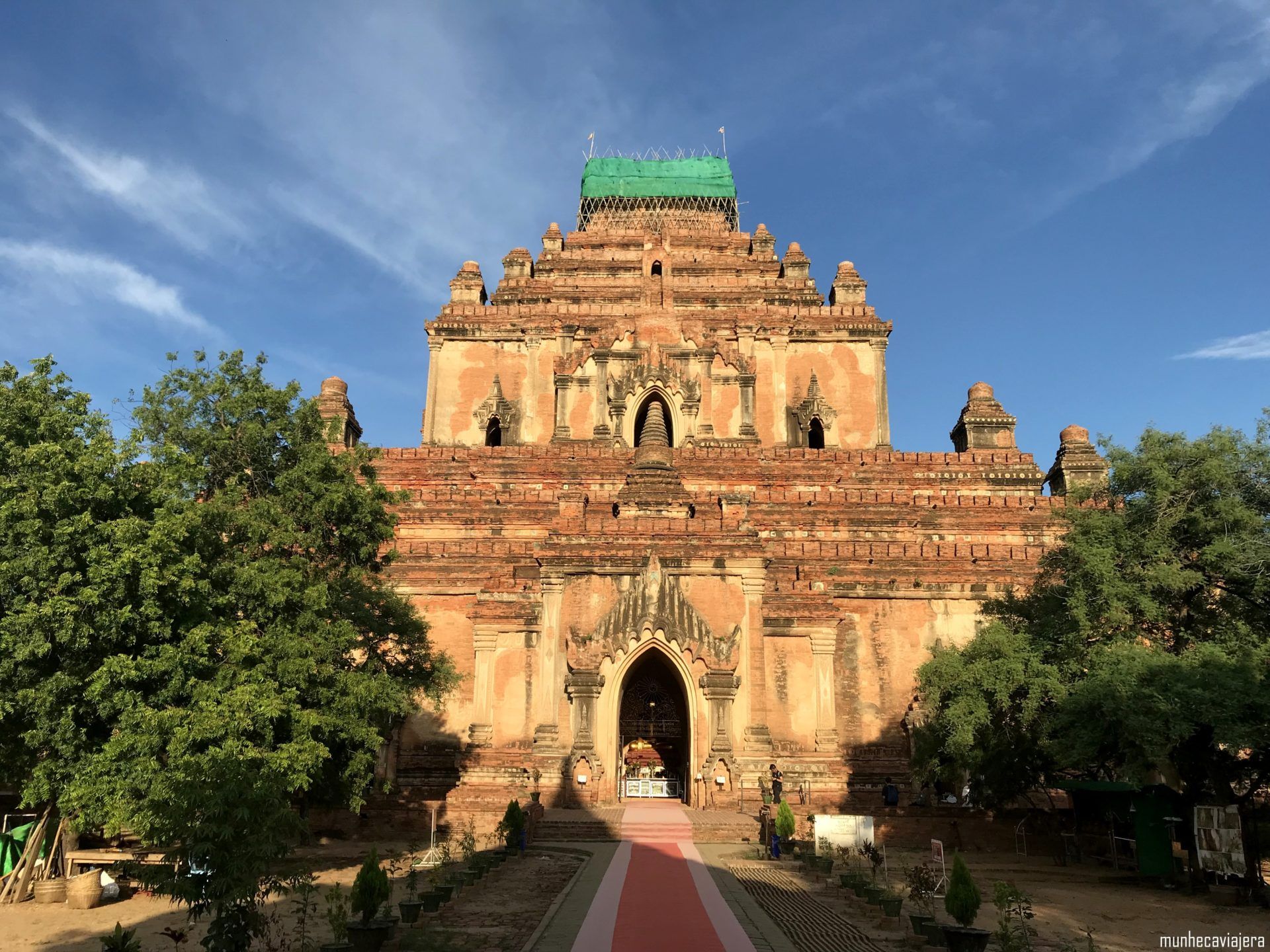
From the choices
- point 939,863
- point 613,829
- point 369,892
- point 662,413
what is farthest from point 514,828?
point 662,413

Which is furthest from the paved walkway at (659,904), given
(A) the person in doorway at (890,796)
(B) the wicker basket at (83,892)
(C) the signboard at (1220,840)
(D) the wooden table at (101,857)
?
(C) the signboard at (1220,840)

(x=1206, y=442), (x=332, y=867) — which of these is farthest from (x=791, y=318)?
(x=332, y=867)

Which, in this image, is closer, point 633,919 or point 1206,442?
point 633,919

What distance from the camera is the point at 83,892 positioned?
1653 centimetres

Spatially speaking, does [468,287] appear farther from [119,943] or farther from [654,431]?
[119,943]

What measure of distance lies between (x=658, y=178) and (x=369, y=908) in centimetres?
5120

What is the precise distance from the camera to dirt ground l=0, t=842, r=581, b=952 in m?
13.3

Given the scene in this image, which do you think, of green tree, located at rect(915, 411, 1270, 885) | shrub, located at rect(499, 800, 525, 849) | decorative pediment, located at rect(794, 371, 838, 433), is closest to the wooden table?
shrub, located at rect(499, 800, 525, 849)

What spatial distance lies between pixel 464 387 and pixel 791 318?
588 inches

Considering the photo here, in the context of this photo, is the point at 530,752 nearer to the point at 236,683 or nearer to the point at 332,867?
the point at 332,867

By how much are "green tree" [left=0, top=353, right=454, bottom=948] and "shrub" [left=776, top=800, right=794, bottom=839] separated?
819 cm

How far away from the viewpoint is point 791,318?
42.8 metres

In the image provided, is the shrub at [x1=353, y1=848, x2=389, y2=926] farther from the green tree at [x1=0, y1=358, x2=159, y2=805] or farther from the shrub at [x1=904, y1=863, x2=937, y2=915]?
the shrub at [x1=904, y1=863, x2=937, y2=915]

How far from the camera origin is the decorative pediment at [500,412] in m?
41.9
